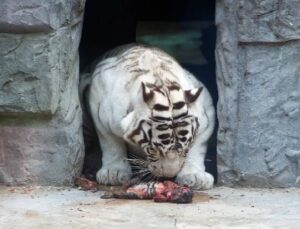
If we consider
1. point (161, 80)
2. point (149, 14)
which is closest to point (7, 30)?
point (161, 80)

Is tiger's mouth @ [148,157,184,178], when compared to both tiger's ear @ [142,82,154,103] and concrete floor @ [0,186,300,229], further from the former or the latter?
tiger's ear @ [142,82,154,103]

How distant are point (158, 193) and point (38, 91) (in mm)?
798

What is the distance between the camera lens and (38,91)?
4.29 meters

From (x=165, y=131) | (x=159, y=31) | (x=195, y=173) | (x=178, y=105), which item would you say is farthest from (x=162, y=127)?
(x=159, y=31)

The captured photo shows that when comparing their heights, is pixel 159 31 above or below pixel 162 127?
above

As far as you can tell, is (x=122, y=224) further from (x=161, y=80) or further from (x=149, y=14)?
(x=149, y=14)

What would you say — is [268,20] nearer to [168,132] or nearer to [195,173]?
[168,132]

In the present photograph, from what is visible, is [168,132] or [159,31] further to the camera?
[159,31]

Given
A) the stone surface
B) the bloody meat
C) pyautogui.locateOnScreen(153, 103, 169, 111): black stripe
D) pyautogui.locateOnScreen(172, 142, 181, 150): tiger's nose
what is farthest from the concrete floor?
the stone surface

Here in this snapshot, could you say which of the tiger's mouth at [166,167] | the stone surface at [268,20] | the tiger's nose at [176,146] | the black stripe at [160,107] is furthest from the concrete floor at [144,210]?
the stone surface at [268,20]

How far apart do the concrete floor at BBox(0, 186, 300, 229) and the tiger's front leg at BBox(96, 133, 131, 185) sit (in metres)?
0.21

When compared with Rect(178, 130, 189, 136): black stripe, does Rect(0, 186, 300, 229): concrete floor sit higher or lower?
lower

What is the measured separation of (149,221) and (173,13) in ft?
12.2

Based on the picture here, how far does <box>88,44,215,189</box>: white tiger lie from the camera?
4.20 m
